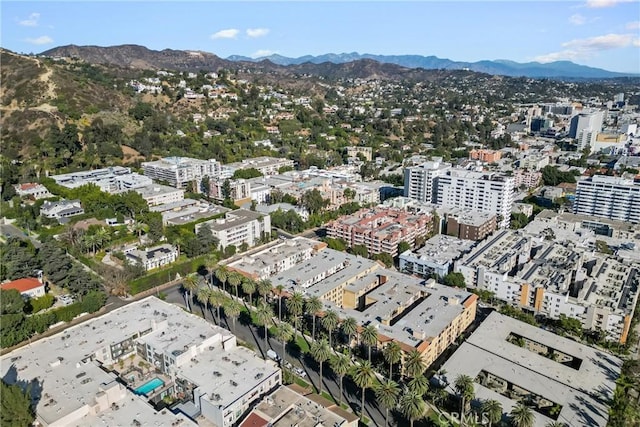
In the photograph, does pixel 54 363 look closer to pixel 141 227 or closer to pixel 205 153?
pixel 141 227

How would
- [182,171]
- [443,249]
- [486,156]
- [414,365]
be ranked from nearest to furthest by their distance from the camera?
[414,365], [443,249], [182,171], [486,156]

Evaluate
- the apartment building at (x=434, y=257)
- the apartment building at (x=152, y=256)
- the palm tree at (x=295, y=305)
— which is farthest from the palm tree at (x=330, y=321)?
the apartment building at (x=152, y=256)

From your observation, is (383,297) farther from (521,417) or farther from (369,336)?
(521,417)

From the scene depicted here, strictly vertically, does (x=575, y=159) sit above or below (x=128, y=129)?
below

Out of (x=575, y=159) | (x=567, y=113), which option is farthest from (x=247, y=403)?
(x=567, y=113)

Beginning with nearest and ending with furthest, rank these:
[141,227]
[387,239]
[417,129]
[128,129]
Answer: [387,239] → [141,227] → [128,129] → [417,129]

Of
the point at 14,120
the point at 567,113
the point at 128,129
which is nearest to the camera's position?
the point at 14,120

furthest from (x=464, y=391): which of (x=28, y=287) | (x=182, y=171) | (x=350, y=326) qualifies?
(x=182, y=171)
